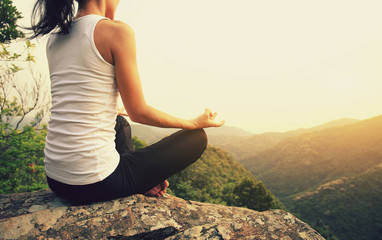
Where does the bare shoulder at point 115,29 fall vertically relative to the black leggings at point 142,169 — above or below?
above

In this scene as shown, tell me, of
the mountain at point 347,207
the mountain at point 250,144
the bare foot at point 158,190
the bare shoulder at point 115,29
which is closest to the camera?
the bare shoulder at point 115,29

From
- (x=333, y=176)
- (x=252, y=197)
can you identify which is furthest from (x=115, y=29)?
(x=333, y=176)

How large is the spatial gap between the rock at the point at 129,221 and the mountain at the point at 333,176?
112ft

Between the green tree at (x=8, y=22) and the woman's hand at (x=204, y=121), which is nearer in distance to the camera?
the woman's hand at (x=204, y=121)

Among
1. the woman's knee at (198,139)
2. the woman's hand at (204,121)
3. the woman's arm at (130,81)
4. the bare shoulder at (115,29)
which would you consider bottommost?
the woman's knee at (198,139)

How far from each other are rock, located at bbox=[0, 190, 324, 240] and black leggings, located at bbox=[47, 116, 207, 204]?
127 millimetres

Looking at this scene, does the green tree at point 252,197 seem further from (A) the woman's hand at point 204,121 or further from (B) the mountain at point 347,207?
(A) the woman's hand at point 204,121

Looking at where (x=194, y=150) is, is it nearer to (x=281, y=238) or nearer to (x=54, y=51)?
(x=281, y=238)

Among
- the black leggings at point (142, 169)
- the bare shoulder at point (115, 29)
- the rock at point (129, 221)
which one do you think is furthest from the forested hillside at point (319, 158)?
the bare shoulder at point (115, 29)

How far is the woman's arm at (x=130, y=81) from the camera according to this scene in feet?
3.92

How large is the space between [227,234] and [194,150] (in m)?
0.71

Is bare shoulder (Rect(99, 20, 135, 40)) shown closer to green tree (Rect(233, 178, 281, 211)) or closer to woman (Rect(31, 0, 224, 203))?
woman (Rect(31, 0, 224, 203))

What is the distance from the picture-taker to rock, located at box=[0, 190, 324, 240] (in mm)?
1460

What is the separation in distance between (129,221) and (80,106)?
3.19ft
